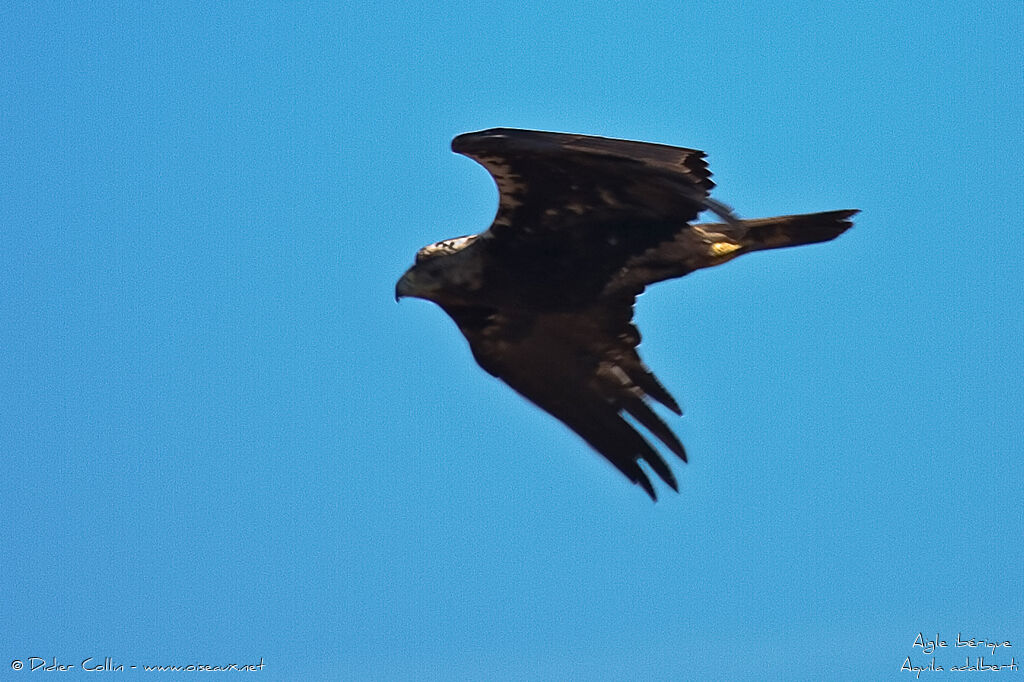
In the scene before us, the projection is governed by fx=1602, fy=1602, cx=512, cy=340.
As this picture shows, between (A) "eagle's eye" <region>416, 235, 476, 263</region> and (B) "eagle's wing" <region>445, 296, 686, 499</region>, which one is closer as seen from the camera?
(A) "eagle's eye" <region>416, 235, 476, 263</region>

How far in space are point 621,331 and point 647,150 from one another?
2.30 m

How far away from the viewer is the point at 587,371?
13.0 m

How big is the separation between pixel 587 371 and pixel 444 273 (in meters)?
1.59

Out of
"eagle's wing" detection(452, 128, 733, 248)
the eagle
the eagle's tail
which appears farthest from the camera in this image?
the eagle's tail

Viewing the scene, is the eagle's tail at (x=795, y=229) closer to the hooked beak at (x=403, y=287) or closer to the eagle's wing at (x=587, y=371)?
the eagle's wing at (x=587, y=371)

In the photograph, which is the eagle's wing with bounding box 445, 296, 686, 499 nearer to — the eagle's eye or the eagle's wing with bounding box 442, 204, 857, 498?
the eagle's wing with bounding box 442, 204, 857, 498

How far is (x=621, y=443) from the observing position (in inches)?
506

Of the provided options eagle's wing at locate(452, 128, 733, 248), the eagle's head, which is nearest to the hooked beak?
the eagle's head

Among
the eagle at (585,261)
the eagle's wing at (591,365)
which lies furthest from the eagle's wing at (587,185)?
the eagle's wing at (591,365)

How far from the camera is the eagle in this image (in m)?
11.0

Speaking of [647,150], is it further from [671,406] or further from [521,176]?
[671,406]

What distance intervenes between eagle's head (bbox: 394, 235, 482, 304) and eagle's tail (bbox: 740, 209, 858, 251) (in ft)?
6.75

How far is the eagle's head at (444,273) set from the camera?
1212 cm

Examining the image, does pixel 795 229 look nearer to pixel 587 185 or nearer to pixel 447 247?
pixel 587 185
